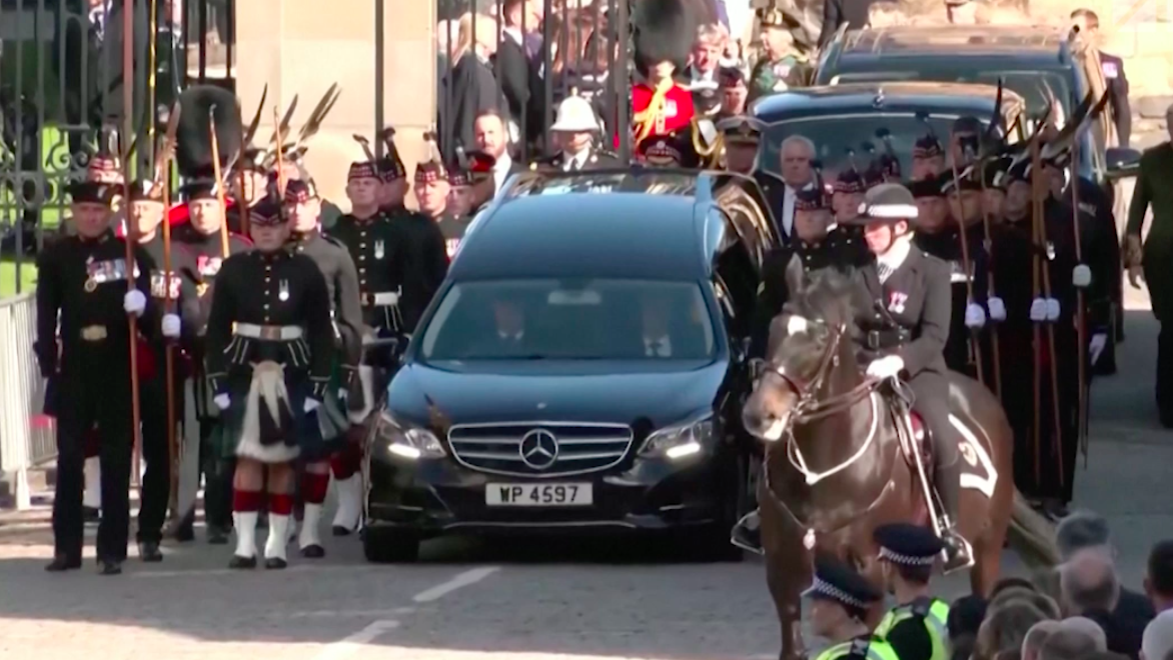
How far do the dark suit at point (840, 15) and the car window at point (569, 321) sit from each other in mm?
10699

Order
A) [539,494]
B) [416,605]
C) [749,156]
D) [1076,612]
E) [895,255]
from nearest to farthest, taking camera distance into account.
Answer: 1. [1076,612]
2. [895,255]
3. [416,605]
4. [539,494]
5. [749,156]

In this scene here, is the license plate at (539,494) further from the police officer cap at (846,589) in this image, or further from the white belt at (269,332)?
the police officer cap at (846,589)

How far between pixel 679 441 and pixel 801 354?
4004mm

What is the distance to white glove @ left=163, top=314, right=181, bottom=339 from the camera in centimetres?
1652

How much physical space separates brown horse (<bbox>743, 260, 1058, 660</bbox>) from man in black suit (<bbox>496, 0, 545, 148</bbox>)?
10.8 meters

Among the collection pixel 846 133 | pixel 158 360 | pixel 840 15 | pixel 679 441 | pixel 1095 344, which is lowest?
pixel 679 441

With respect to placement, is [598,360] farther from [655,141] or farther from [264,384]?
[655,141]

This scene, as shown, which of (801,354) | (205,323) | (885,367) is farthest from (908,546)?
(205,323)

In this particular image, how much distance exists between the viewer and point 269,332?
1608cm

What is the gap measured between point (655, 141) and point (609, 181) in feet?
8.34

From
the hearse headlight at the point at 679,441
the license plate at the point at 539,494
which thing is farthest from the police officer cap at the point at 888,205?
the license plate at the point at 539,494

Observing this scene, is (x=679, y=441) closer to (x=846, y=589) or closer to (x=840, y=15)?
(x=846, y=589)

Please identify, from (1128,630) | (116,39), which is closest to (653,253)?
(116,39)

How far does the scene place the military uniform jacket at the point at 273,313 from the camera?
1606cm
